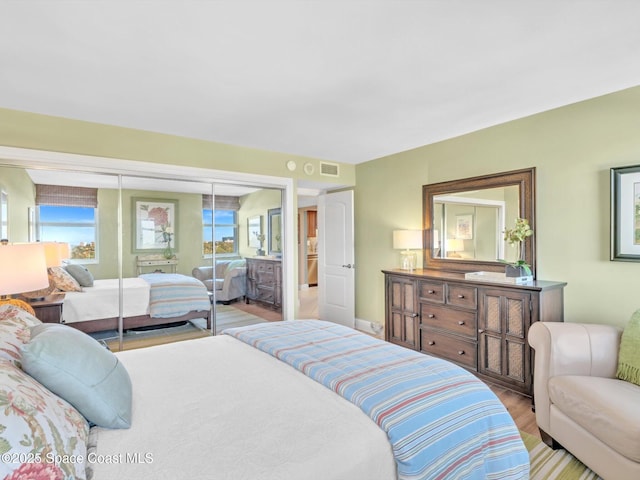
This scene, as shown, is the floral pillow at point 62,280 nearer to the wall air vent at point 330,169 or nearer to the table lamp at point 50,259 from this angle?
the table lamp at point 50,259

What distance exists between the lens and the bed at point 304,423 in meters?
1.10

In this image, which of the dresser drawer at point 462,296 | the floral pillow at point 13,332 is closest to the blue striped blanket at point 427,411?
the floral pillow at point 13,332

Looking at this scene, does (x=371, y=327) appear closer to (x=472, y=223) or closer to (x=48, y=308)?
(x=472, y=223)

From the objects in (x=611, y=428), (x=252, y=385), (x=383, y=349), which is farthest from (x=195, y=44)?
(x=611, y=428)

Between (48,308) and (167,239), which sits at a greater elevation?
(167,239)

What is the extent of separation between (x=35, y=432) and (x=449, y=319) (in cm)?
324

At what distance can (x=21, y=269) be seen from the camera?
215 cm

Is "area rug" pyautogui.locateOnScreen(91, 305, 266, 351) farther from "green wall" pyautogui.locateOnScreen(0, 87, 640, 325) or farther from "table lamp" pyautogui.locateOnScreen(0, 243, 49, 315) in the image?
"green wall" pyautogui.locateOnScreen(0, 87, 640, 325)

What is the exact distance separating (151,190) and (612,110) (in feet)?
13.9

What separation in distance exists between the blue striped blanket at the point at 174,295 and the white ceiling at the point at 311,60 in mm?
1646

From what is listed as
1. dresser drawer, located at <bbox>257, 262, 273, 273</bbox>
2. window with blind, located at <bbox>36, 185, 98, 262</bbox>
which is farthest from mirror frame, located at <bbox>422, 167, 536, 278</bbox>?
window with blind, located at <bbox>36, 185, 98, 262</bbox>

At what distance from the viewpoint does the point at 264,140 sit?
13.1 ft

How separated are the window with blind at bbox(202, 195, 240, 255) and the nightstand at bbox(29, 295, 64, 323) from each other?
4.84ft

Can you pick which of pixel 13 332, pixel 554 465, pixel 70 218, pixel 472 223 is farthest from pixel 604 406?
pixel 70 218
